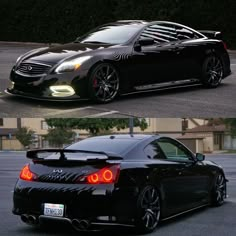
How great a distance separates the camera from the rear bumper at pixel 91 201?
20.5 ft

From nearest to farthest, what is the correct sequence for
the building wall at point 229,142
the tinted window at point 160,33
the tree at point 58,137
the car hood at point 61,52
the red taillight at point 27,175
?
the red taillight at point 27,175, the car hood at point 61,52, the tinted window at point 160,33, the tree at point 58,137, the building wall at point 229,142

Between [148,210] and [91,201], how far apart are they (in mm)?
808

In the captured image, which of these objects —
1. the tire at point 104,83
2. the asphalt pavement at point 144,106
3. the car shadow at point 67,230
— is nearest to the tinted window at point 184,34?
the asphalt pavement at point 144,106

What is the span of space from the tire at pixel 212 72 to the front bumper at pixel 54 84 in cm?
309

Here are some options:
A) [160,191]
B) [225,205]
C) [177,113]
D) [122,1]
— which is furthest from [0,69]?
[122,1]

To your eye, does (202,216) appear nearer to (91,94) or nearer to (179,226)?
(179,226)

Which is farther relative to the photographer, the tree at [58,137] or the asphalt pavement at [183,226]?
the tree at [58,137]

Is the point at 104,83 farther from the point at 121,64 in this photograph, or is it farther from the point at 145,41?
the point at 145,41

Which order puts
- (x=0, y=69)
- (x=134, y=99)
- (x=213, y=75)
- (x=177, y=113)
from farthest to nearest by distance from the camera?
(x=0, y=69)
(x=213, y=75)
(x=134, y=99)
(x=177, y=113)

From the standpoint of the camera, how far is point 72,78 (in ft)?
29.7

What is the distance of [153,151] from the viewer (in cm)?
727

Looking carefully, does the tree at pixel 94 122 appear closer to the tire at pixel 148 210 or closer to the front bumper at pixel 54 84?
the front bumper at pixel 54 84

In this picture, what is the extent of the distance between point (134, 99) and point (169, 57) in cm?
105

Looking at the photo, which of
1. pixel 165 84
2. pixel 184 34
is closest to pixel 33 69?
pixel 165 84
